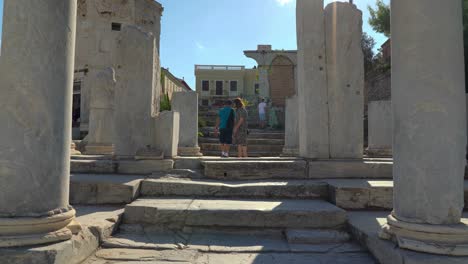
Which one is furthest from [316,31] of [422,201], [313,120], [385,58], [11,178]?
[385,58]

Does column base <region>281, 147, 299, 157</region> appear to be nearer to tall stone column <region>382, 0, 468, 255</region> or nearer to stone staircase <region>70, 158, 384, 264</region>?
stone staircase <region>70, 158, 384, 264</region>

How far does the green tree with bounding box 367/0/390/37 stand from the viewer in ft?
73.9

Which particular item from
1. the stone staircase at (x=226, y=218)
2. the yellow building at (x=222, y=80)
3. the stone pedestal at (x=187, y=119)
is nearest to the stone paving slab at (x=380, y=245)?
the stone staircase at (x=226, y=218)

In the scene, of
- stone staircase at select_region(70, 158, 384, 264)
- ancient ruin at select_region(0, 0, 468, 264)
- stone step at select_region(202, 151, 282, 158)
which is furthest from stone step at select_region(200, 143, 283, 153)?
stone staircase at select_region(70, 158, 384, 264)

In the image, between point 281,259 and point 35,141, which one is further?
point 281,259

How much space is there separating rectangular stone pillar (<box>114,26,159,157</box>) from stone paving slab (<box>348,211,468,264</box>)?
3.61 meters

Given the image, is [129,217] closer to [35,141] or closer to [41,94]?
[35,141]

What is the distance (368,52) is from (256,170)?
77.4 feet

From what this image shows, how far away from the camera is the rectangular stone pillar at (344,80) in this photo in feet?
18.6

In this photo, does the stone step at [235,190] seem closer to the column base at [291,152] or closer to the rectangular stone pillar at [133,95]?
the rectangular stone pillar at [133,95]

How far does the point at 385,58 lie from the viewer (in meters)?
24.5

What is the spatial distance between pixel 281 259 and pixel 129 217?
184 cm

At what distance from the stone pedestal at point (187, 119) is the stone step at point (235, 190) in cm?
480

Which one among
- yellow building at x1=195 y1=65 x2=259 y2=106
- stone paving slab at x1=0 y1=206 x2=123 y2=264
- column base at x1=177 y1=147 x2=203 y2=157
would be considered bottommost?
stone paving slab at x1=0 y1=206 x2=123 y2=264
